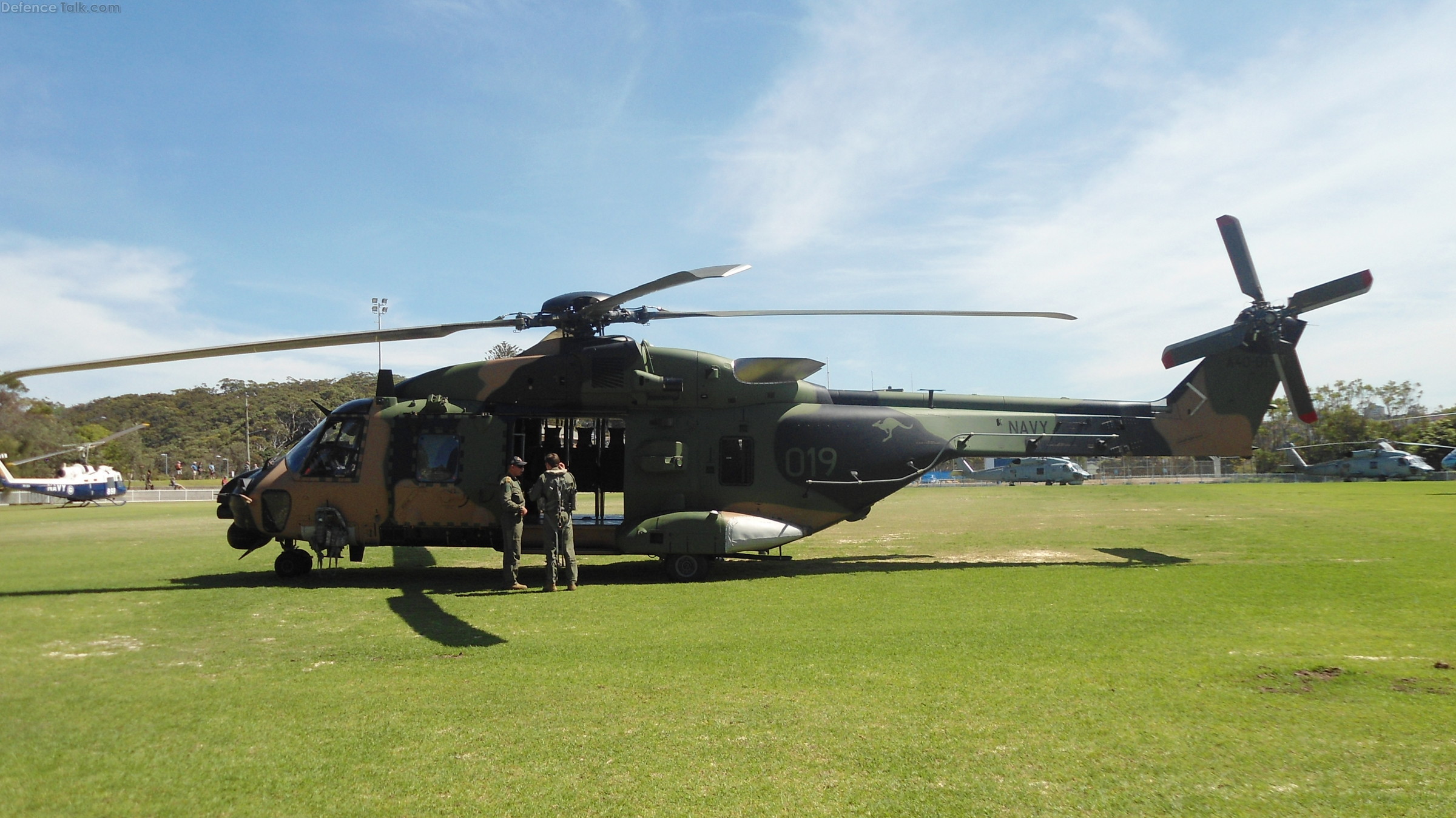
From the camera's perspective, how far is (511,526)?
1044cm

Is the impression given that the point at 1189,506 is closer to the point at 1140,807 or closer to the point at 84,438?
the point at 1140,807

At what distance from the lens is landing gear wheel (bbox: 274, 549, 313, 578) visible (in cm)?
1107

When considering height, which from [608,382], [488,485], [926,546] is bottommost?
[926,546]

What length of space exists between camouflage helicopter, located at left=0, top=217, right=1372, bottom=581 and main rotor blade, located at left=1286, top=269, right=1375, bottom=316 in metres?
0.03

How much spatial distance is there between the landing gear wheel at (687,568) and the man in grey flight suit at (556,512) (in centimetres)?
139

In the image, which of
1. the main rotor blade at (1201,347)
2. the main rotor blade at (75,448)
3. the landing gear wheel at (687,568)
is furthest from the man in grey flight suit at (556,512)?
the main rotor blade at (75,448)

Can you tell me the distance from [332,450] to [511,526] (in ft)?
9.80

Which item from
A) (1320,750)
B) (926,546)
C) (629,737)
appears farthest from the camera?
(926,546)

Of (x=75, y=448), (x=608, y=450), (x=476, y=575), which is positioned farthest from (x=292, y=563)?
(x=75, y=448)

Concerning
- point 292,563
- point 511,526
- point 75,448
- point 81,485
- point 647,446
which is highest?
point 75,448

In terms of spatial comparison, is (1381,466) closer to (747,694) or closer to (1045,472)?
(1045,472)

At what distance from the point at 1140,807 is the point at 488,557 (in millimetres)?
12545

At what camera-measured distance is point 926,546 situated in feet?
47.1

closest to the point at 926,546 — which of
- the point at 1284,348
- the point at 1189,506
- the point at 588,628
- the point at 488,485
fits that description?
the point at 1284,348
